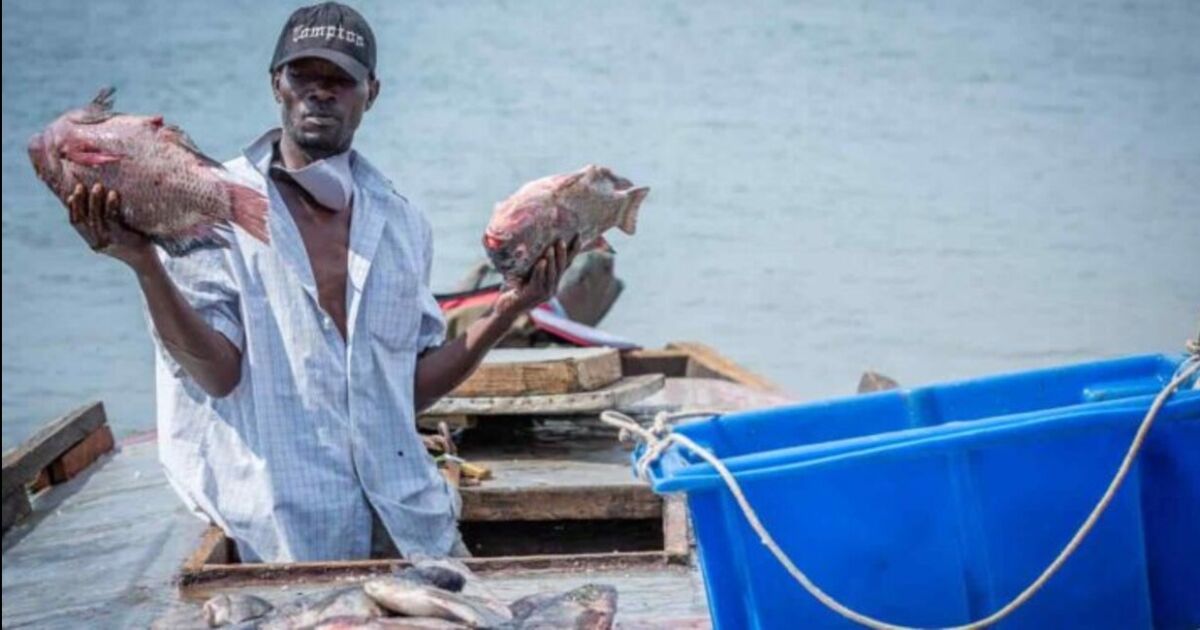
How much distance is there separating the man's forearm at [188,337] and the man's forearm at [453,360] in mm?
532

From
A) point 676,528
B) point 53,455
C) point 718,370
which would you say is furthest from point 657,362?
point 676,528

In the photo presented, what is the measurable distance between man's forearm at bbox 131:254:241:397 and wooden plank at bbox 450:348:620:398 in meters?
1.93

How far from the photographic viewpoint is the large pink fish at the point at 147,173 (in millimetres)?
4027

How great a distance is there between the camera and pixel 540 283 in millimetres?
4809

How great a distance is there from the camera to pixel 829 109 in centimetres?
2619

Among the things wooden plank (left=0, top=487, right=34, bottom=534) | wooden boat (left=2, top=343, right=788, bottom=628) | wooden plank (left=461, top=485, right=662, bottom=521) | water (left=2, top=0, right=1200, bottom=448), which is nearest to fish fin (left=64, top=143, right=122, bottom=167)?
wooden boat (left=2, top=343, right=788, bottom=628)

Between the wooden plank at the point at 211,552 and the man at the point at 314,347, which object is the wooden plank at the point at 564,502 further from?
the wooden plank at the point at 211,552

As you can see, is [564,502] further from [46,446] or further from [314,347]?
[46,446]

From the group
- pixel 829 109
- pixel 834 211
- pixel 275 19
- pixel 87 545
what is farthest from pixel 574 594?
pixel 275 19

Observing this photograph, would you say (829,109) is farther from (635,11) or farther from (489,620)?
(489,620)

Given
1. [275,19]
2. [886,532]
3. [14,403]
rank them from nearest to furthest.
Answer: [886,532], [14,403], [275,19]

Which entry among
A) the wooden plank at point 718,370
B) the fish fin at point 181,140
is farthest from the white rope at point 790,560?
the wooden plank at point 718,370

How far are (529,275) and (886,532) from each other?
149cm

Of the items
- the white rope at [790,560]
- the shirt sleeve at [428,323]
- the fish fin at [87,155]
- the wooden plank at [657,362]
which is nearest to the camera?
the white rope at [790,560]
